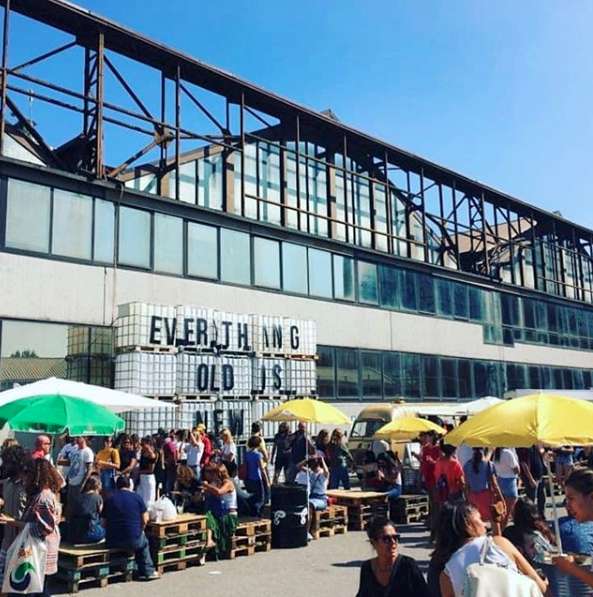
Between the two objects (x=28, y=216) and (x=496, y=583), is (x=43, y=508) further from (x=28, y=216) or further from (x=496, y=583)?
(x=28, y=216)

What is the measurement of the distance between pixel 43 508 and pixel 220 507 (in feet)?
16.2

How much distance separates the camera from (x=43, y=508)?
21.9ft

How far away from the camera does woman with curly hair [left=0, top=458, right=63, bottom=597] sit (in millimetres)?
6641

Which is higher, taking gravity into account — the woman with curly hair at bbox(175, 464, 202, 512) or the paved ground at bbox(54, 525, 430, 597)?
the woman with curly hair at bbox(175, 464, 202, 512)

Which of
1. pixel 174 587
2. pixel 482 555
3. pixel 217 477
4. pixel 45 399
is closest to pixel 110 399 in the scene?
pixel 45 399

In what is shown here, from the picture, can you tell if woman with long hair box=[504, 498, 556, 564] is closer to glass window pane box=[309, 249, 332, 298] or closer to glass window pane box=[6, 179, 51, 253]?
glass window pane box=[6, 179, 51, 253]

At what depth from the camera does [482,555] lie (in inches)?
163

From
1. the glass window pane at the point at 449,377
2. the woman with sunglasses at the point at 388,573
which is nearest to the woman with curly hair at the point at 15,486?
the woman with sunglasses at the point at 388,573

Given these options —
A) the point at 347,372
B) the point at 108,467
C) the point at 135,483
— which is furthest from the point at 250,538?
the point at 347,372

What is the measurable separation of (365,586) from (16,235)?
15.0 metres

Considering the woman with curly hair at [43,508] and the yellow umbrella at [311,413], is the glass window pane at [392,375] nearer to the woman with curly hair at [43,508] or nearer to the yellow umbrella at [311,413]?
the yellow umbrella at [311,413]

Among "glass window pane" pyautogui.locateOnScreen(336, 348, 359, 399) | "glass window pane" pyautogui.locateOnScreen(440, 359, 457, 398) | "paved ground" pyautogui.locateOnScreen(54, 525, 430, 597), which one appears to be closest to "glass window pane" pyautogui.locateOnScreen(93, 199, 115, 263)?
"glass window pane" pyautogui.locateOnScreen(336, 348, 359, 399)

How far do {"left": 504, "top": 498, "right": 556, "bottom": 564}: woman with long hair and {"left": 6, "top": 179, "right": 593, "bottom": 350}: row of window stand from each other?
14.5m

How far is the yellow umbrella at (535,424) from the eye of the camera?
6566mm
